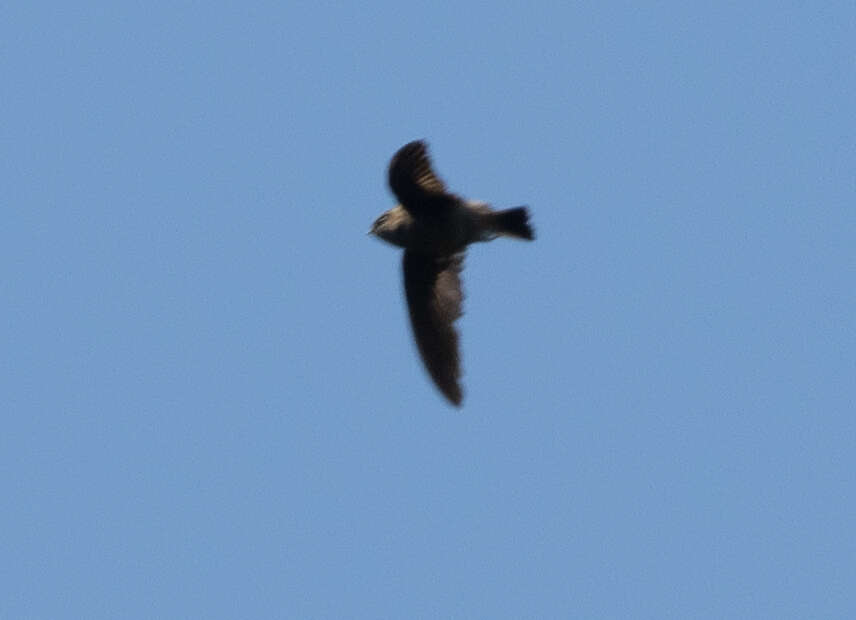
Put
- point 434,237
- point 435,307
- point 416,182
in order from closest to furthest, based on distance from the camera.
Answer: point 416,182
point 434,237
point 435,307

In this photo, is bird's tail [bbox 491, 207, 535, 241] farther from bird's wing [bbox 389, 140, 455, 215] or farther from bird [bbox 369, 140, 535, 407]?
bird's wing [bbox 389, 140, 455, 215]

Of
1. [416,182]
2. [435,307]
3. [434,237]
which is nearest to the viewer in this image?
[416,182]

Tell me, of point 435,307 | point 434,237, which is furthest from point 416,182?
point 435,307

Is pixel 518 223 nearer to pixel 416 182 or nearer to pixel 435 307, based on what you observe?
pixel 416 182

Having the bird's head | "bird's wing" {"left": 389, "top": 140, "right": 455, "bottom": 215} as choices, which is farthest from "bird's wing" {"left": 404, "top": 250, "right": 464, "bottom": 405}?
"bird's wing" {"left": 389, "top": 140, "right": 455, "bottom": 215}

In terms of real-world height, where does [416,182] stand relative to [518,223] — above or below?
above

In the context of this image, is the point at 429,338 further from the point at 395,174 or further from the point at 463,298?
the point at 395,174

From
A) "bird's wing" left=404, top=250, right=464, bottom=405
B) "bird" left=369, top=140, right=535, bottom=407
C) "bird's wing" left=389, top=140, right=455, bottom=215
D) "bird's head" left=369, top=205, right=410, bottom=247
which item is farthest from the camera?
"bird's wing" left=404, top=250, right=464, bottom=405

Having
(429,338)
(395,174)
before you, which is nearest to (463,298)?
(429,338)
